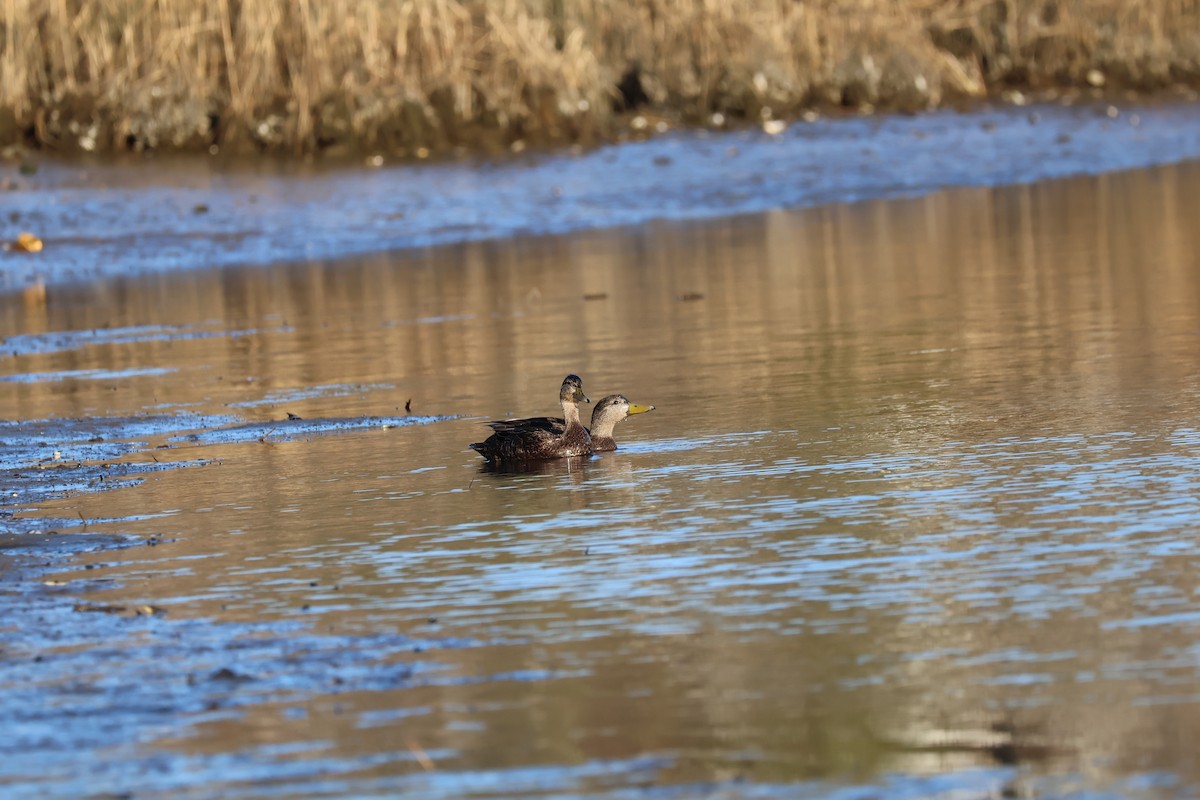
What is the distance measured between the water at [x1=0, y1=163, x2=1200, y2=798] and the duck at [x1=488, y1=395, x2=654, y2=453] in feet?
0.39

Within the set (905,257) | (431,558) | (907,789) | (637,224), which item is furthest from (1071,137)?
(907,789)

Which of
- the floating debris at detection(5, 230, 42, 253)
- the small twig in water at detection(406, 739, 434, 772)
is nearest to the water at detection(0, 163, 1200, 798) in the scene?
the small twig in water at detection(406, 739, 434, 772)

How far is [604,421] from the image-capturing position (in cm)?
1045

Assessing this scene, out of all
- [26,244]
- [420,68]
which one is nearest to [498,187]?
[420,68]

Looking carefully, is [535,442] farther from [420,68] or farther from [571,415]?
[420,68]

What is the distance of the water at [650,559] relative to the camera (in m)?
5.36

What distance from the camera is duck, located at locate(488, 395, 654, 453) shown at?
10023mm

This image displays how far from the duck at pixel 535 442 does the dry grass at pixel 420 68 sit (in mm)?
17328

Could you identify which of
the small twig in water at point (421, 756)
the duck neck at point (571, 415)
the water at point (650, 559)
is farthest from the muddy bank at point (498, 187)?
the small twig in water at point (421, 756)

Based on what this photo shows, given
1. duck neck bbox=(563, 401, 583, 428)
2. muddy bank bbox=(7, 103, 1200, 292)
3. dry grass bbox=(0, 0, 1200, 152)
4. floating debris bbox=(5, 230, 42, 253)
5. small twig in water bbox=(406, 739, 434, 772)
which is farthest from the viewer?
dry grass bbox=(0, 0, 1200, 152)

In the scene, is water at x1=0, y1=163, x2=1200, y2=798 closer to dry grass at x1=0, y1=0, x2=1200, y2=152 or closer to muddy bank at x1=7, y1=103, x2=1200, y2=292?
muddy bank at x1=7, y1=103, x2=1200, y2=292

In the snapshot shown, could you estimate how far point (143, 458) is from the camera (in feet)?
35.1

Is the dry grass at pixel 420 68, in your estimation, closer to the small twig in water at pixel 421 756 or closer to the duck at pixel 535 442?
the duck at pixel 535 442

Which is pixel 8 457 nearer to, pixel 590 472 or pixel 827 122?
pixel 590 472
